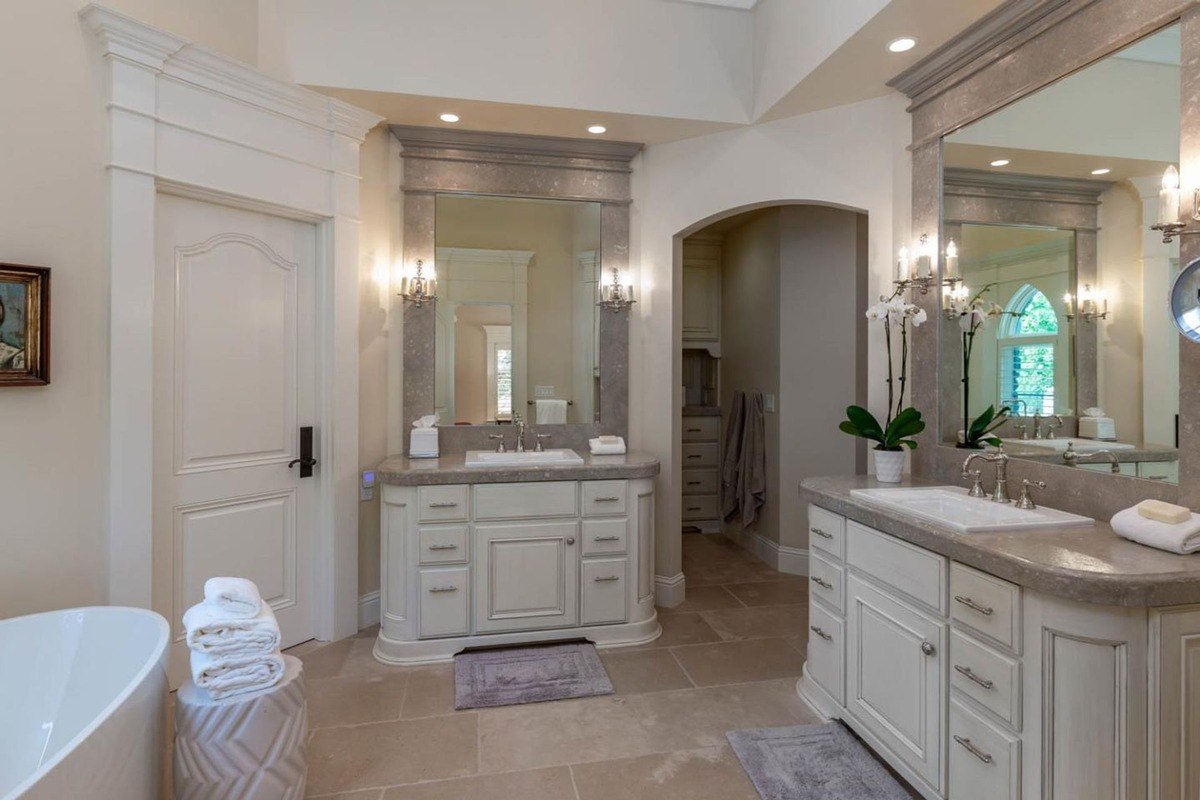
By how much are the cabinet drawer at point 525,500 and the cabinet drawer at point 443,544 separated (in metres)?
0.13

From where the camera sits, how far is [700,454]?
549cm

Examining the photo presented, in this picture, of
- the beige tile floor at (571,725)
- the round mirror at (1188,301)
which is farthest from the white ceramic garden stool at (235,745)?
the round mirror at (1188,301)

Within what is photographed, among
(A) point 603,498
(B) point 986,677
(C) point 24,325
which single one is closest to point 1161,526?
(B) point 986,677

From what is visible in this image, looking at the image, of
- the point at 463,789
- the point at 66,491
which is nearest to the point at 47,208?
the point at 66,491

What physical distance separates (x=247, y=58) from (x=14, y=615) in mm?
2559

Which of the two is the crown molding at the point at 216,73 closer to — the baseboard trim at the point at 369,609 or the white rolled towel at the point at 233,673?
the white rolled towel at the point at 233,673

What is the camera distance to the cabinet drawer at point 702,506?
5500 mm

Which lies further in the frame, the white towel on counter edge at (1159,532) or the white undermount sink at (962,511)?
the white undermount sink at (962,511)

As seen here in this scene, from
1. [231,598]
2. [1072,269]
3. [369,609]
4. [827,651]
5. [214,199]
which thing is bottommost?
[369,609]

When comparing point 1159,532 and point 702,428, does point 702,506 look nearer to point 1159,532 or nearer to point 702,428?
point 702,428

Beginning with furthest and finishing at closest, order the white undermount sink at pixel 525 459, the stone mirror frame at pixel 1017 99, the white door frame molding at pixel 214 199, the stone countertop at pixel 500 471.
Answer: the white undermount sink at pixel 525 459 → the stone countertop at pixel 500 471 → the white door frame molding at pixel 214 199 → the stone mirror frame at pixel 1017 99

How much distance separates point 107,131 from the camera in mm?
2414

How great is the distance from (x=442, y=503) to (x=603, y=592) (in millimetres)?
955

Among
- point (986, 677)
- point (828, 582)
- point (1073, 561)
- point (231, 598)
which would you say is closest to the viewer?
point (1073, 561)
